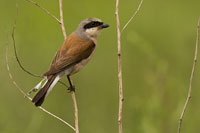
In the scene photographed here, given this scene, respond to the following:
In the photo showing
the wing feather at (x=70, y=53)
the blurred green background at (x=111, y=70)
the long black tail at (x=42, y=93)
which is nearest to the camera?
the long black tail at (x=42, y=93)

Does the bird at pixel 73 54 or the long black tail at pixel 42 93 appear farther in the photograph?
the bird at pixel 73 54

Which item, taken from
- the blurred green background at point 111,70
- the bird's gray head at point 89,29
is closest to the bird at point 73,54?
the bird's gray head at point 89,29

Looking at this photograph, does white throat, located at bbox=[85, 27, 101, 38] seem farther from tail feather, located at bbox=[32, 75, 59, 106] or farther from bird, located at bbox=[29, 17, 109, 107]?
tail feather, located at bbox=[32, 75, 59, 106]

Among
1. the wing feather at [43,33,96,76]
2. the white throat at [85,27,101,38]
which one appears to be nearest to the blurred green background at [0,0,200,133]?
the white throat at [85,27,101,38]

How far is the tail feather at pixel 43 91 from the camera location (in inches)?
204

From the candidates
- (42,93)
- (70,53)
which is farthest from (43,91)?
(70,53)

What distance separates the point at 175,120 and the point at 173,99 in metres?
0.27

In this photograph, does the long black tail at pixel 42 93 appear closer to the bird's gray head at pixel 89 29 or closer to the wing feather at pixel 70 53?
the wing feather at pixel 70 53

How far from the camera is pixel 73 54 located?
Answer: 20.1 ft

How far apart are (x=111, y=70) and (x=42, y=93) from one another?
3.32 m

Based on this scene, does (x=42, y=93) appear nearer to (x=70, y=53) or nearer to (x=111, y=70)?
(x=70, y=53)

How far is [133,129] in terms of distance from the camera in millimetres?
5863

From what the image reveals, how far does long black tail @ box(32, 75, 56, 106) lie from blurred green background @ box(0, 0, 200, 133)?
43cm

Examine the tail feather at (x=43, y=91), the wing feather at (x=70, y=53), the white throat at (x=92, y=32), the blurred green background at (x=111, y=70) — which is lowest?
the blurred green background at (x=111, y=70)
